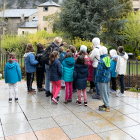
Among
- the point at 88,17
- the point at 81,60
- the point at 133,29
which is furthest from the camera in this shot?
the point at 133,29

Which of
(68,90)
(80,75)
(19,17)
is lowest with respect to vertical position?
(68,90)

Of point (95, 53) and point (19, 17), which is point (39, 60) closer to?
point (95, 53)

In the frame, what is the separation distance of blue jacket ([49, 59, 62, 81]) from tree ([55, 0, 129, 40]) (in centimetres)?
1209

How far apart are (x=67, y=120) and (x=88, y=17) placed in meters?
14.1

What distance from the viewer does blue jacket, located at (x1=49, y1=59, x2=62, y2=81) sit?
6.03 meters

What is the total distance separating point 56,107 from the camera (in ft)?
19.5

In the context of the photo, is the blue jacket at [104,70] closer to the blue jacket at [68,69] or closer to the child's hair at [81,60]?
the child's hair at [81,60]

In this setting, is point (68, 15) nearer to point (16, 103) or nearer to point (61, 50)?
point (61, 50)

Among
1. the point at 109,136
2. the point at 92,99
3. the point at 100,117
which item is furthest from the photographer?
the point at 92,99

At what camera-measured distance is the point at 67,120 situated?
4.95 metres

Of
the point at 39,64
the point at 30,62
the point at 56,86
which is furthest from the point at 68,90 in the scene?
the point at 30,62

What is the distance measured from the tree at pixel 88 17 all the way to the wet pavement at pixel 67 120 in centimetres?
1206

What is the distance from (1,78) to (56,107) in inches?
224

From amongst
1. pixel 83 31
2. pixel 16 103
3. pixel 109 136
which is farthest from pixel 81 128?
pixel 83 31
